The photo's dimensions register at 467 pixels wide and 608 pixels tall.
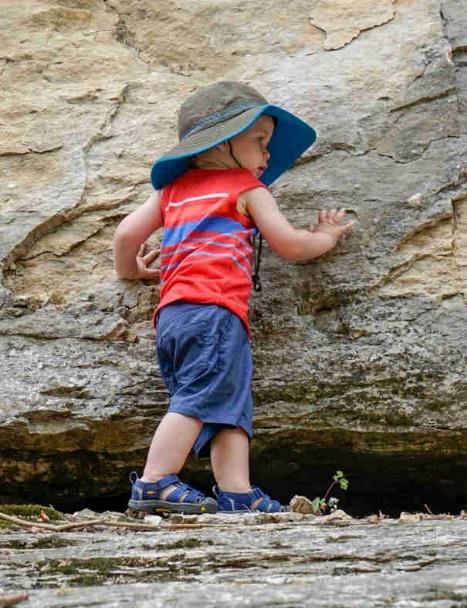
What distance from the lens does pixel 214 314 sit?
3.49 meters

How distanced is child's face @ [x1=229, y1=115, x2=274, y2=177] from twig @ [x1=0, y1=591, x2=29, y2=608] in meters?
2.47

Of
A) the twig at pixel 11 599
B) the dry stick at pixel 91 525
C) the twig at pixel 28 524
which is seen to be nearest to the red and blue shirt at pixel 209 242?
the dry stick at pixel 91 525

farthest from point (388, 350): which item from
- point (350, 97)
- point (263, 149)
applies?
point (350, 97)

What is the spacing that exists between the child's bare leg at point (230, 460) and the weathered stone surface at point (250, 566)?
694mm

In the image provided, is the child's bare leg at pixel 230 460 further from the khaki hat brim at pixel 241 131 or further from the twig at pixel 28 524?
the khaki hat brim at pixel 241 131

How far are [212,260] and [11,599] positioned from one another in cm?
213

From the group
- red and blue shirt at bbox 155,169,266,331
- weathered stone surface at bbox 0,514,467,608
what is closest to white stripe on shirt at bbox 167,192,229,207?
red and blue shirt at bbox 155,169,266,331

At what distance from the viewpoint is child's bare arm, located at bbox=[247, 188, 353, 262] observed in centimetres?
363

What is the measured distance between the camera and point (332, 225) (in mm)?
3787

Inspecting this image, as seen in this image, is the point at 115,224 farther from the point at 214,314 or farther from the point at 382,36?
the point at 382,36

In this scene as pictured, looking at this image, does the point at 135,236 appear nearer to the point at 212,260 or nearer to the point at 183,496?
the point at 212,260

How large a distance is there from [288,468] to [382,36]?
201cm

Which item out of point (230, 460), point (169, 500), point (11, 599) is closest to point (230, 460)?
point (230, 460)

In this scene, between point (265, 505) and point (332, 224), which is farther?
point (332, 224)
